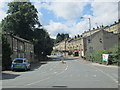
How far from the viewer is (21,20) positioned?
55.9 metres

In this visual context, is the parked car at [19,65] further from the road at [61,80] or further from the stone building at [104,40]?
the stone building at [104,40]

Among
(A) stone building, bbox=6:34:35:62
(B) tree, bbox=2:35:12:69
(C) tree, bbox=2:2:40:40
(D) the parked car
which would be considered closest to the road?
(D) the parked car

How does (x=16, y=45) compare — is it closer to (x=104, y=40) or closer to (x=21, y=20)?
(x=21, y=20)

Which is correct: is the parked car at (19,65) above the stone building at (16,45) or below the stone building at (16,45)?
below

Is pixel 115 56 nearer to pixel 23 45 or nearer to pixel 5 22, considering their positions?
pixel 23 45

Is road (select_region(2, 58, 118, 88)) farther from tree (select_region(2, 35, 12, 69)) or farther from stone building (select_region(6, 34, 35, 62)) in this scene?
stone building (select_region(6, 34, 35, 62))

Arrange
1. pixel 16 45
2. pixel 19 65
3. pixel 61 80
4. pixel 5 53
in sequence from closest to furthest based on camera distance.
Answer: pixel 61 80
pixel 19 65
pixel 5 53
pixel 16 45

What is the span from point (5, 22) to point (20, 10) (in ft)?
17.7

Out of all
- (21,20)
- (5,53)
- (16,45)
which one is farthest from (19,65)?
(21,20)

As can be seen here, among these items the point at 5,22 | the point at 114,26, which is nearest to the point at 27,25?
the point at 5,22

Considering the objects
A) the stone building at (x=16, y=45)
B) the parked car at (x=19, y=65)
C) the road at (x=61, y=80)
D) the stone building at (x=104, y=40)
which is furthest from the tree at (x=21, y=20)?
the road at (x=61, y=80)

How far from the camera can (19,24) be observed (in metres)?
55.6

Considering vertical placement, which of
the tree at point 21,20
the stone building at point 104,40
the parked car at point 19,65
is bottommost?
the parked car at point 19,65

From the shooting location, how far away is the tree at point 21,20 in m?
55.5
